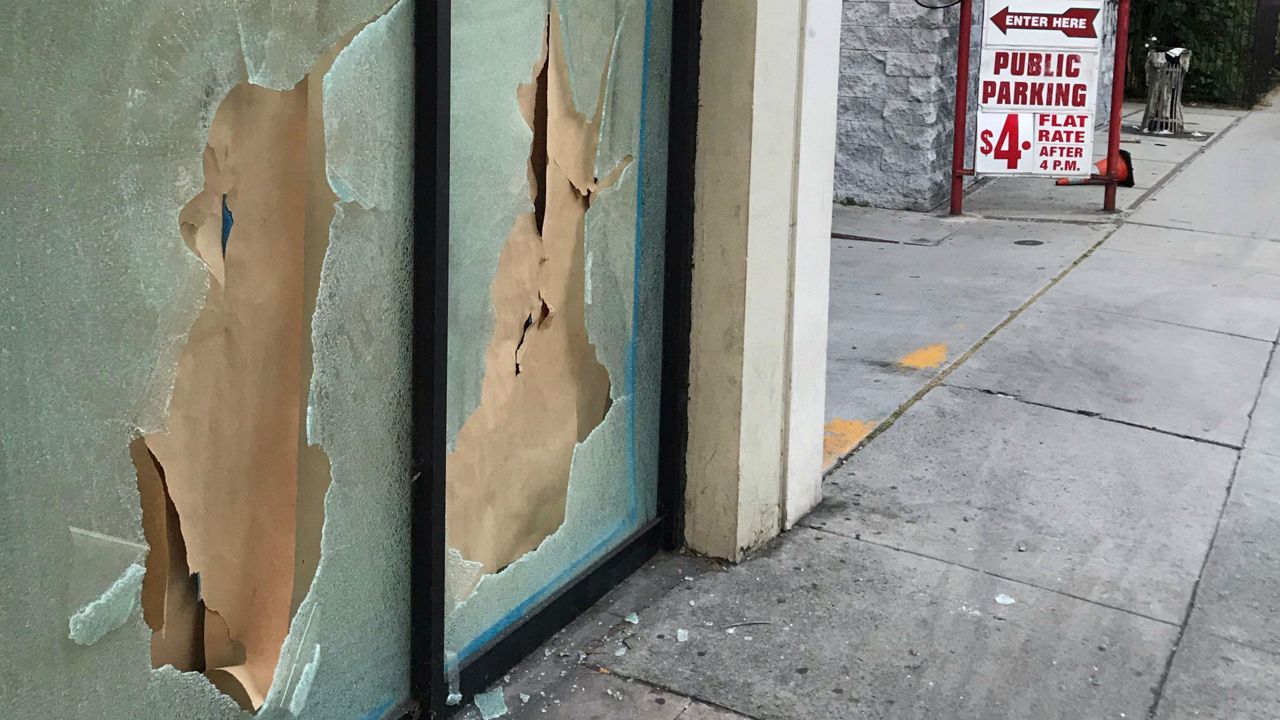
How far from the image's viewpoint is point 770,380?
4211mm

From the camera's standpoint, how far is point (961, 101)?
9.99m

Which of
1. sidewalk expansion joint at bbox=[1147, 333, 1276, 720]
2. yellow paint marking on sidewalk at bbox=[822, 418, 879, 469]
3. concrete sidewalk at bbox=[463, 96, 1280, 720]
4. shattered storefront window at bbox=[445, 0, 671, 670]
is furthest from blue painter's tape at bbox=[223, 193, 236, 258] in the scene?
yellow paint marking on sidewalk at bbox=[822, 418, 879, 469]

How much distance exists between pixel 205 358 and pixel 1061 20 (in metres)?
8.63

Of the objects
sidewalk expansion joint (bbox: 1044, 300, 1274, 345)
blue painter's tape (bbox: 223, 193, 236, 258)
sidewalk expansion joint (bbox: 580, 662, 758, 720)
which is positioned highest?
blue painter's tape (bbox: 223, 193, 236, 258)

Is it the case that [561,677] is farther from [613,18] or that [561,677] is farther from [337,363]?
[613,18]

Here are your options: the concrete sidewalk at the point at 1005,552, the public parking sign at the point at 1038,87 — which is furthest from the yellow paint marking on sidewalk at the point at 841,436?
the public parking sign at the point at 1038,87

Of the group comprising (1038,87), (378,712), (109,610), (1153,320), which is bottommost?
(378,712)

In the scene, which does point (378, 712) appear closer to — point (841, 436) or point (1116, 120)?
point (841, 436)

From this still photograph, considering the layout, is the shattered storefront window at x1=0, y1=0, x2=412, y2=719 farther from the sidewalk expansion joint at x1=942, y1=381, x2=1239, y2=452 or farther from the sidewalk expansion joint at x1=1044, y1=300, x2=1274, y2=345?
the sidewalk expansion joint at x1=1044, y1=300, x2=1274, y2=345

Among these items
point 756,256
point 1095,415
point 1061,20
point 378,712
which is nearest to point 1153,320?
point 1095,415

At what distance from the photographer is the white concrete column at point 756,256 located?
12.8 ft

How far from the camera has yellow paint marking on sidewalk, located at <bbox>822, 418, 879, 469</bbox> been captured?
521 cm

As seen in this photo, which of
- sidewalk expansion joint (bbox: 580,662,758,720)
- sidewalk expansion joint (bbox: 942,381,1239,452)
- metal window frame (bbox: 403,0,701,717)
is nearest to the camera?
metal window frame (bbox: 403,0,701,717)

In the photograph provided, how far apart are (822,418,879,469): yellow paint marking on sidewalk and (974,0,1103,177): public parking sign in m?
5.05
